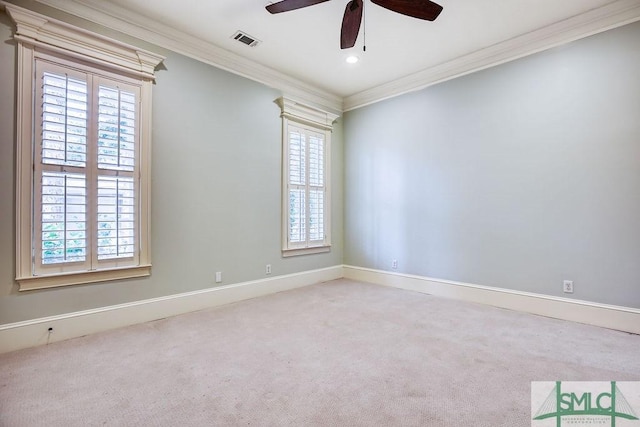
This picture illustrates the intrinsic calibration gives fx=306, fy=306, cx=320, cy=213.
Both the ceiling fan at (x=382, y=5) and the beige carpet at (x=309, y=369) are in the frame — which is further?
the ceiling fan at (x=382, y=5)

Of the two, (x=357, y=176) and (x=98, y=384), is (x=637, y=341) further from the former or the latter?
(x=98, y=384)

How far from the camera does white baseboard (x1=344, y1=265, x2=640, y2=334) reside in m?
2.88

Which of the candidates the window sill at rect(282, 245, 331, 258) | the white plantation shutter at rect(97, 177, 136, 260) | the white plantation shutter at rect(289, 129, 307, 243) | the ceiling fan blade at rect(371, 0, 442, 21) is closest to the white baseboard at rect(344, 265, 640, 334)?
the window sill at rect(282, 245, 331, 258)

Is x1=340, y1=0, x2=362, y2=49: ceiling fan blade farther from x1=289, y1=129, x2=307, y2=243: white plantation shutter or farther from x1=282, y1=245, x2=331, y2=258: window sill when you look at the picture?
x1=282, y1=245, x2=331, y2=258: window sill

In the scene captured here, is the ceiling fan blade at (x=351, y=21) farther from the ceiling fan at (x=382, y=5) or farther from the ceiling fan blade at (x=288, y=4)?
the ceiling fan blade at (x=288, y=4)

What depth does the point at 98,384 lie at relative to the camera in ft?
6.43

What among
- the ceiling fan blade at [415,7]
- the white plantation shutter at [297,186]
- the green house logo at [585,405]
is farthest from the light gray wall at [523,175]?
the ceiling fan blade at [415,7]

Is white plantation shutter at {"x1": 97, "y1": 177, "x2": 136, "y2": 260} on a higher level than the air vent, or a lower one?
lower

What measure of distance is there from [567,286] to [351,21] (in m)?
3.34

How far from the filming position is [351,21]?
98.0 inches

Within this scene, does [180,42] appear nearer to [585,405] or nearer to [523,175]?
[523,175]

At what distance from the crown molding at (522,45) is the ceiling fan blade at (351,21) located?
191cm

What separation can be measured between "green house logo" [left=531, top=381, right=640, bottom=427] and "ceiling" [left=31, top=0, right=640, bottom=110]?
316 centimetres

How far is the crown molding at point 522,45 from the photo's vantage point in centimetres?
290
